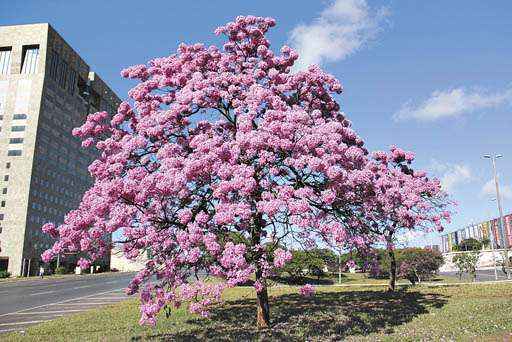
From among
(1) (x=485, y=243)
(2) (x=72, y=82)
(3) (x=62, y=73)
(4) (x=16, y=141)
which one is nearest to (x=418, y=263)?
(1) (x=485, y=243)

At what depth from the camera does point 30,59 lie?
343 ft

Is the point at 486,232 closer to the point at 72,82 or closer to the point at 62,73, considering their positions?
the point at 72,82

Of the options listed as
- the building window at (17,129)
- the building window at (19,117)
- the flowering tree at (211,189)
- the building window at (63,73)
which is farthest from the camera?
the building window at (63,73)

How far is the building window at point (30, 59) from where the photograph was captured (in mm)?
104000

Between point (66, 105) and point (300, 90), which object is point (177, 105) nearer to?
point (300, 90)

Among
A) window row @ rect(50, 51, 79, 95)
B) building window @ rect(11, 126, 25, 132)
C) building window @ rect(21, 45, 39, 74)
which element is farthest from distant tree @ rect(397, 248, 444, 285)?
window row @ rect(50, 51, 79, 95)

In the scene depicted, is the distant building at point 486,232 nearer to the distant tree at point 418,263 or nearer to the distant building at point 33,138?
the distant tree at point 418,263

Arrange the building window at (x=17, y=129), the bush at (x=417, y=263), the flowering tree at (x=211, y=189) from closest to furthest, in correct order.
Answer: the flowering tree at (x=211, y=189), the bush at (x=417, y=263), the building window at (x=17, y=129)

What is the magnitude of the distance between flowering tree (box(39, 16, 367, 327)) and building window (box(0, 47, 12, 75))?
353 feet

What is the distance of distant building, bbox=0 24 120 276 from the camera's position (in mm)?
92438

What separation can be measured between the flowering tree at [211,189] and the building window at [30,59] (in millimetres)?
104731

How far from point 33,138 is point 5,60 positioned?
73.5ft

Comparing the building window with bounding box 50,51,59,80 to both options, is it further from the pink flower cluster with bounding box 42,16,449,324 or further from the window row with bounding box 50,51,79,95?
the pink flower cluster with bounding box 42,16,449,324

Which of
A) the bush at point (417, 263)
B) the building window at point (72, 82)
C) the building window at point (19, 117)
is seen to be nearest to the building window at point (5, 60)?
the building window at point (19, 117)
